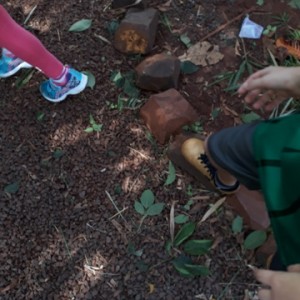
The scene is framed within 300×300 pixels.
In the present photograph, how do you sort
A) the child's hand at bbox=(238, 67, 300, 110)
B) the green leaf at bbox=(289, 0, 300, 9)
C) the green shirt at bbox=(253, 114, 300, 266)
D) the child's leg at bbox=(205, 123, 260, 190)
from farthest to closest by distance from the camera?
the green leaf at bbox=(289, 0, 300, 9) → the child's leg at bbox=(205, 123, 260, 190) → the child's hand at bbox=(238, 67, 300, 110) → the green shirt at bbox=(253, 114, 300, 266)

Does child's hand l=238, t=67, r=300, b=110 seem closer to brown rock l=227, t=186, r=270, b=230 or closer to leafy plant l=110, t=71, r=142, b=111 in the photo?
brown rock l=227, t=186, r=270, b=230

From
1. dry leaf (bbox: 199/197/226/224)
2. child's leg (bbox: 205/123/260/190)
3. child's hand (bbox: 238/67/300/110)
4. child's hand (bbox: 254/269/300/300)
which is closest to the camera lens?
child's hand (bbox: 254/269/300/300)

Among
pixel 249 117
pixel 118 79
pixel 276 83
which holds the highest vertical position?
pixel 276 83

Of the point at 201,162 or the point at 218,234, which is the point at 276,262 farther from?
the point at 201,162

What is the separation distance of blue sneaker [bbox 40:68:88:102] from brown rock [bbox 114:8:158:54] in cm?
24

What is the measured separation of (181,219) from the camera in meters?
2.17

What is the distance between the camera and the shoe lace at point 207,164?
210cm

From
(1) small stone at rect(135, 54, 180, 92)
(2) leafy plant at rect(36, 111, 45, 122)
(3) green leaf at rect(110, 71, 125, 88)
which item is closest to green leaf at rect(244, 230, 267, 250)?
(1) small stone at rect(135, 54, 180, 92)

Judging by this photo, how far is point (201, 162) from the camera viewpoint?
7.09 ft

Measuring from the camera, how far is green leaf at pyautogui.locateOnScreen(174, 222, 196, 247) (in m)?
2.12

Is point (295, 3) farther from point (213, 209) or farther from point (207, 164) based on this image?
point (213, 209)

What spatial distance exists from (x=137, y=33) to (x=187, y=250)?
0.96 m

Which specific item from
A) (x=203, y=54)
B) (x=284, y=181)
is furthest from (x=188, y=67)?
(x=284, y=181)

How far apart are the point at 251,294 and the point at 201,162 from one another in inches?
20.4
